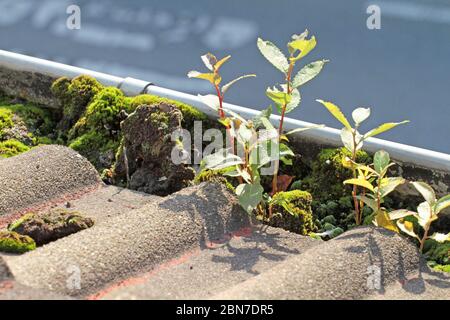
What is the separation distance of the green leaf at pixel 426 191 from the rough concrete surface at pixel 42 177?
116 centimetres

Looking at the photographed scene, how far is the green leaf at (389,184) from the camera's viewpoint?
3705mm

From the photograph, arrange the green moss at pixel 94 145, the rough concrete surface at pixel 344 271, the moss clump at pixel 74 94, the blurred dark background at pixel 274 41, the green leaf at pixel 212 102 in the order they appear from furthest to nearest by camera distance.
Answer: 1. the blurred dark background at pixel 274 41
2. the moss clump at pixel 74 94
3. the green moss at pixel 94 145
4. the green leaf at pixel 212 102
5. the rough concrete surface at pixel 344 271

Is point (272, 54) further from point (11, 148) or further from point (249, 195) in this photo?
point (11, 148)

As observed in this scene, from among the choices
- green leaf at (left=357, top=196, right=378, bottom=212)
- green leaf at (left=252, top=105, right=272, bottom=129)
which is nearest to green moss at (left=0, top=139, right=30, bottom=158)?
green leaf at (left=252, top=105, right=272, bottom=129)

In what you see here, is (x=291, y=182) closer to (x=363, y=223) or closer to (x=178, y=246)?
(x=363, y=223)

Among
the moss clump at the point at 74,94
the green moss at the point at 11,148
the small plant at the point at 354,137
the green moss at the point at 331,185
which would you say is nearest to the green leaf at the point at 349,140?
the small plant at the point at 354,137

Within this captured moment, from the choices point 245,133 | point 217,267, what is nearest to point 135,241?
point 217,267

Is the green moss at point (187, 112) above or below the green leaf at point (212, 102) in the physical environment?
below

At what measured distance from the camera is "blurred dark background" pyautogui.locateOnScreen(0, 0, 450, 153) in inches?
269

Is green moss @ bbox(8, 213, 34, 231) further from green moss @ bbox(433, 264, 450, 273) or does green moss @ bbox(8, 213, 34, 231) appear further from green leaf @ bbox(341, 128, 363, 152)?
green moss @ bbox(433, 264, 450, 273)

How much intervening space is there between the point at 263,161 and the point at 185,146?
1.56 feet

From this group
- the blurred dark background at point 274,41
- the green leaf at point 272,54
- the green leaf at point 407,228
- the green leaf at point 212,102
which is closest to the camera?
the green leaf at point 407,228

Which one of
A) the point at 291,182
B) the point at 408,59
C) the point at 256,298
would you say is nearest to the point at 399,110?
the point at 408,59

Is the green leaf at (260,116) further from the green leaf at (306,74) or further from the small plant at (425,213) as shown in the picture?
the small plant at (425,213)
